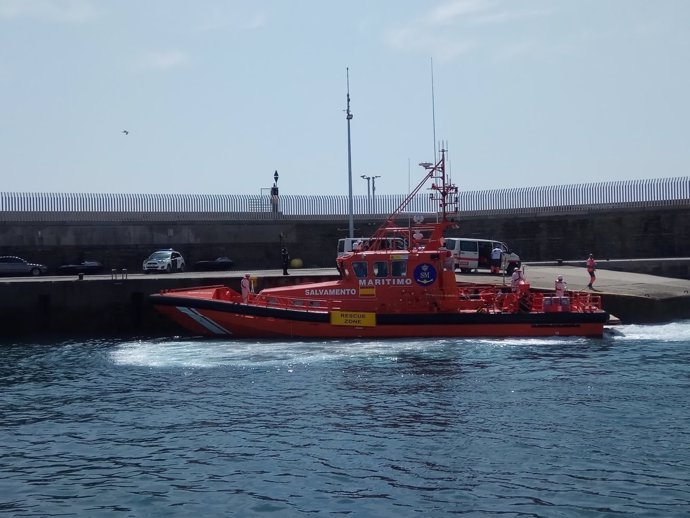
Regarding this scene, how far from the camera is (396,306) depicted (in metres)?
25.6

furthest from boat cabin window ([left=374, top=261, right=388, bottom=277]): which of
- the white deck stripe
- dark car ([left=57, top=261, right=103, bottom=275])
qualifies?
dark car ([left=57, top=261, right=103, bottom=275])

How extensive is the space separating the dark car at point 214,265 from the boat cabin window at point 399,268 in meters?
16.6

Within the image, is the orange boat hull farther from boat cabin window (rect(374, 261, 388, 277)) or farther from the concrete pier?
the concrete pier

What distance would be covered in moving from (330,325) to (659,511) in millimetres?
14930

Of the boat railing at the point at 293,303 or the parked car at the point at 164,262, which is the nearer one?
the boat railing at the point at 293,303

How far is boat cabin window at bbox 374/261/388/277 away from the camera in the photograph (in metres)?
25.6

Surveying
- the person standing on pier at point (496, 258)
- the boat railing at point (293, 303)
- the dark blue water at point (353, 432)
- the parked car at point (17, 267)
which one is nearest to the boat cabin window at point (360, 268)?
the boat railing at point (293, 303)

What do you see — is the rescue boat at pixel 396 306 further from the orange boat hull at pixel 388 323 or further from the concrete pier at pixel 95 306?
the concrete pier at pixel 95 306

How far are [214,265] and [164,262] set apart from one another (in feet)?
10.3

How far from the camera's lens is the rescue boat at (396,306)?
82.0 ft

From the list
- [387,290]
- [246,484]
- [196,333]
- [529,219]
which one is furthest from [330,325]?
[529,219]

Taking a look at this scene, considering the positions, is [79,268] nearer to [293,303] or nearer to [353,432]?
[293,303]

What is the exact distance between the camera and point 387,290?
84.0 feet

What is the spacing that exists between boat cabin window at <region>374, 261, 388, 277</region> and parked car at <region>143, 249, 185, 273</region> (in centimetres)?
1484
